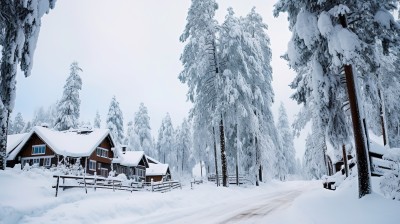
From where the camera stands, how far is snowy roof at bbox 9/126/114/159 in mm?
34406

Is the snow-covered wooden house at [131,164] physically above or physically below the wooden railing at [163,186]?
above

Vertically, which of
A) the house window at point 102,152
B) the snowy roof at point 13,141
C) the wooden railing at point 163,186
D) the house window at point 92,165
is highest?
the snowy roof at point 13,141

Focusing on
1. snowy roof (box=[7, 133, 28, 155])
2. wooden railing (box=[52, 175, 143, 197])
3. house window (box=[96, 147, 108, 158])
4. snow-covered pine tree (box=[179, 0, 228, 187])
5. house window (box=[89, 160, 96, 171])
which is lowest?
wooden railing (box=[52, 175, 143, 197])

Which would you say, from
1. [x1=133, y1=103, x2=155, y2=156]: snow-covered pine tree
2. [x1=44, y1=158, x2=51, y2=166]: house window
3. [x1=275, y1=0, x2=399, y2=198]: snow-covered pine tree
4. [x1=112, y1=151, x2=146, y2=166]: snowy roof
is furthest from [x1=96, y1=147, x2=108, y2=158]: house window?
[x1=275, y1=0, x2=399, y2=198]: snow-covered pine tree

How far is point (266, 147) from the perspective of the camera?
103ft

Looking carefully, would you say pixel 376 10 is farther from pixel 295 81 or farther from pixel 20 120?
pixel 20 120

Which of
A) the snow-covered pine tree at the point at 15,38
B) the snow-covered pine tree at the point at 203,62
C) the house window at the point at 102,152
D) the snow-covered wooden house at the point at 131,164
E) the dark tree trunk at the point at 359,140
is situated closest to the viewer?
the dark tree trunk at the point at 359,140

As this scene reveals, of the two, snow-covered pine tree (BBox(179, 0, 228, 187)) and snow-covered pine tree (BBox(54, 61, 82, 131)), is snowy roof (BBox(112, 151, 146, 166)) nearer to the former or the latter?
snow-covered pine tree (BBox(54, 61, 82, 131))

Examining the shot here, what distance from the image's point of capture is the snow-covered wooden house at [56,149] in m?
34.8

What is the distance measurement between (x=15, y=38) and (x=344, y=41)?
10.5 metres

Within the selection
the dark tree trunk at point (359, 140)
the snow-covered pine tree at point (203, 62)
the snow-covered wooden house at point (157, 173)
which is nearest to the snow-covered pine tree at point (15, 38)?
the dark tree trunk at point (359, 140)

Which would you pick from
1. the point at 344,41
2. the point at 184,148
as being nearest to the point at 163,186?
the point at 344,41

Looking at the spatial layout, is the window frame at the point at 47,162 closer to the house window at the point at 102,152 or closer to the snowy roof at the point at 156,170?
the house window at the point at 102,152

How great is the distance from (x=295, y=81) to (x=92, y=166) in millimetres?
31032
